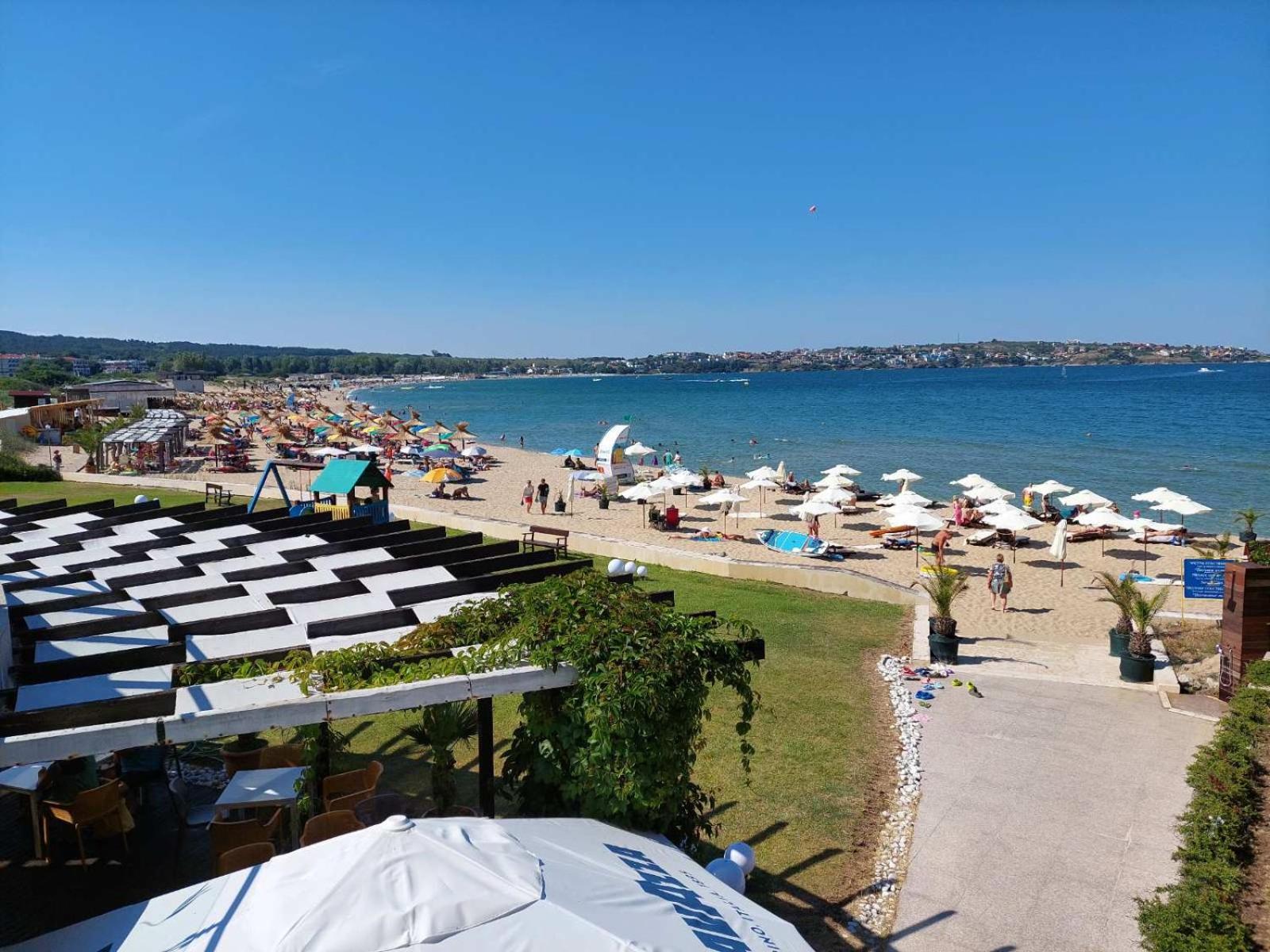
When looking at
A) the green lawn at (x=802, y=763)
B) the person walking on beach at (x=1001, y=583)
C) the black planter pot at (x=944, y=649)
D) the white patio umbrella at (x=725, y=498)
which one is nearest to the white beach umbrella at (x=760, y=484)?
the white patio umbrella at (x=725, y=498)

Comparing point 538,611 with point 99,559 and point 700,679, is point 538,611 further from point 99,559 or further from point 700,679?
point 99,559

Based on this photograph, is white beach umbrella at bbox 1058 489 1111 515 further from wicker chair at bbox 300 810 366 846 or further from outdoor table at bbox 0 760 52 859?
outdoor table at bbox 0 760 52 859

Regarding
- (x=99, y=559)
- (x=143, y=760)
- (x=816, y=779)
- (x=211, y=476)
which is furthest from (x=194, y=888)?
(x=211, y=476)

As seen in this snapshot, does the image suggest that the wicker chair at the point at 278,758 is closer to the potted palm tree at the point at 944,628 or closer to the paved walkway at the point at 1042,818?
the paved walkway at the point at 1042,818

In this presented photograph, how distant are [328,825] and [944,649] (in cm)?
1004

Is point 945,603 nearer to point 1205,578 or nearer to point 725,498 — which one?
point 1205,578

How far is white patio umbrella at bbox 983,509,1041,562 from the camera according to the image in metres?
23.4

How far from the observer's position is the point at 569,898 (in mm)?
3314

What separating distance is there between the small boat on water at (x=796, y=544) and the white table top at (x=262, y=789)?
18963 mm

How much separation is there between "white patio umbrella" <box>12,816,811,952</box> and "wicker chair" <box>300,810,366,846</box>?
1780 mm

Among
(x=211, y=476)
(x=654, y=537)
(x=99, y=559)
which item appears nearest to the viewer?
(x=99, y=559)

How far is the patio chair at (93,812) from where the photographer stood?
6.14m

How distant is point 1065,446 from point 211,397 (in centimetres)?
11059

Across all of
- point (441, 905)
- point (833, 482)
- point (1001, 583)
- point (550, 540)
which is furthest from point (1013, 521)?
point (441, 905)
